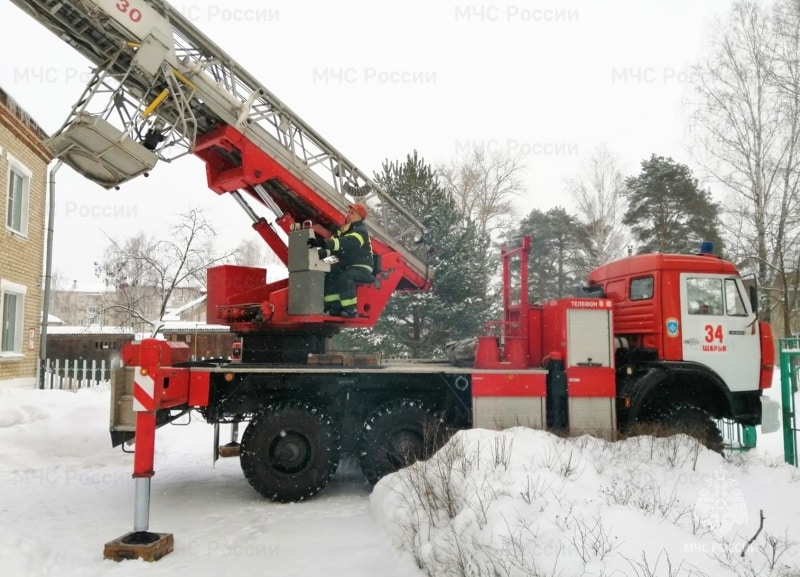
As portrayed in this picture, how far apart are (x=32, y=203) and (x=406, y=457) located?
1387 cm

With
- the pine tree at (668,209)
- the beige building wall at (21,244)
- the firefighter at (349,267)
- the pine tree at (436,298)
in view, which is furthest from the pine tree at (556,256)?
the firefighter at (349,267)

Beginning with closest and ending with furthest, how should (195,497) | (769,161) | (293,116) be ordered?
(195,497)
(293,116)
(769,161)

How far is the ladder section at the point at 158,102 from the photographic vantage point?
6.20m

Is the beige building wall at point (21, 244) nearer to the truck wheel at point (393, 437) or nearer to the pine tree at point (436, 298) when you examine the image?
the pine tree at point (436, 298)

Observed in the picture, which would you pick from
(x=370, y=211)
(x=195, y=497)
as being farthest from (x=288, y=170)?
(x=195, y=497)

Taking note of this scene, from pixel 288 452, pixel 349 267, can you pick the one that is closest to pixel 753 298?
pixel 349 267

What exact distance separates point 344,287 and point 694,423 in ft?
15.3

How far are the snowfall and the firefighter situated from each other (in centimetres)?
224

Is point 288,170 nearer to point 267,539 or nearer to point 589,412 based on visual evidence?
point 267,539

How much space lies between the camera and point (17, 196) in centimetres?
1488

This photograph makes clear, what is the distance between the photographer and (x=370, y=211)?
8688 mm

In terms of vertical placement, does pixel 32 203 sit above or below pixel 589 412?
above

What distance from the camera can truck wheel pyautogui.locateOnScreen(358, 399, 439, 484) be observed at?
23.3 feet

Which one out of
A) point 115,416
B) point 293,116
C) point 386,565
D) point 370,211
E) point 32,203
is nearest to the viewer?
point 386,565
